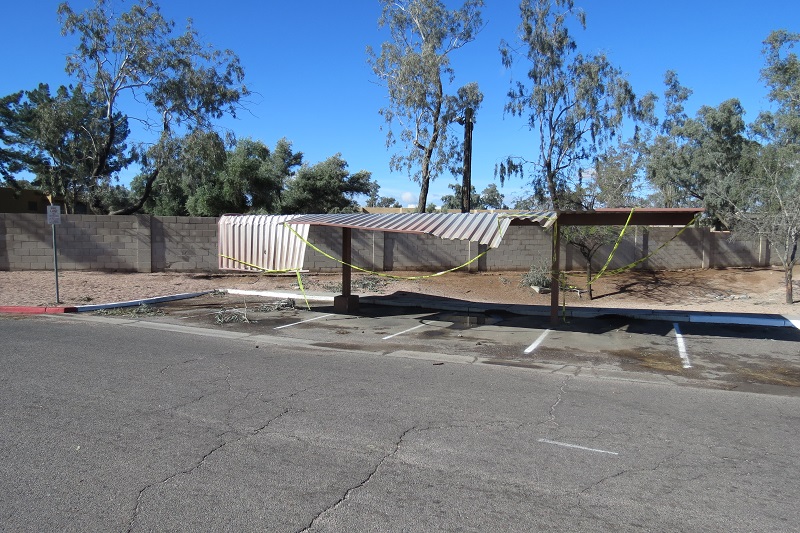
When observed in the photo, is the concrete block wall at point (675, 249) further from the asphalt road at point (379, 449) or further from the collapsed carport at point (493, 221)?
the asphalt road at point (379, 449)

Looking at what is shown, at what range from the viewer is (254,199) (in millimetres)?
36688

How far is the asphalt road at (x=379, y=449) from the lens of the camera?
3975 mm

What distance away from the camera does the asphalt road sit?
13.0ft

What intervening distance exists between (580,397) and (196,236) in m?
16.9

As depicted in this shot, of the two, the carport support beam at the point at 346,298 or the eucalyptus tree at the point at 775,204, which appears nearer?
the carport support beam at the point at 346,298

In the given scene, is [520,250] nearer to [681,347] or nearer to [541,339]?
[541,339]

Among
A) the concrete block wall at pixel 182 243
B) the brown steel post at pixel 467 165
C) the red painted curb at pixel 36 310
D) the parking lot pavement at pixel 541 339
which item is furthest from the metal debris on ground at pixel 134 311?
the brown steel post at pixel 467 165

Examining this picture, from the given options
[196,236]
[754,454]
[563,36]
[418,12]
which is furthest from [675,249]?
[754,454]

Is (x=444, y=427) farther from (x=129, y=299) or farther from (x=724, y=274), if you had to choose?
(x=724, y=274)

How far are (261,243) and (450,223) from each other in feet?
15.0

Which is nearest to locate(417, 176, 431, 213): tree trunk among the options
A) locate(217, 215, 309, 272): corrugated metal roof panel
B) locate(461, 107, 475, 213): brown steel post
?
locate(461, 107, 475, 213): brown steel post

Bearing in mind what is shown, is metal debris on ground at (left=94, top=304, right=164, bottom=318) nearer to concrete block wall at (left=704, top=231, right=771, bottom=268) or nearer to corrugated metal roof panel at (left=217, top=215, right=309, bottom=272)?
corrugated metal roof panel at (left=217, top=215, right=309, bottom=272)

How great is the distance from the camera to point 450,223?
11281 millimetres

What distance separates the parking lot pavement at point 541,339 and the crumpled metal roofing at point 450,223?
2.04m
